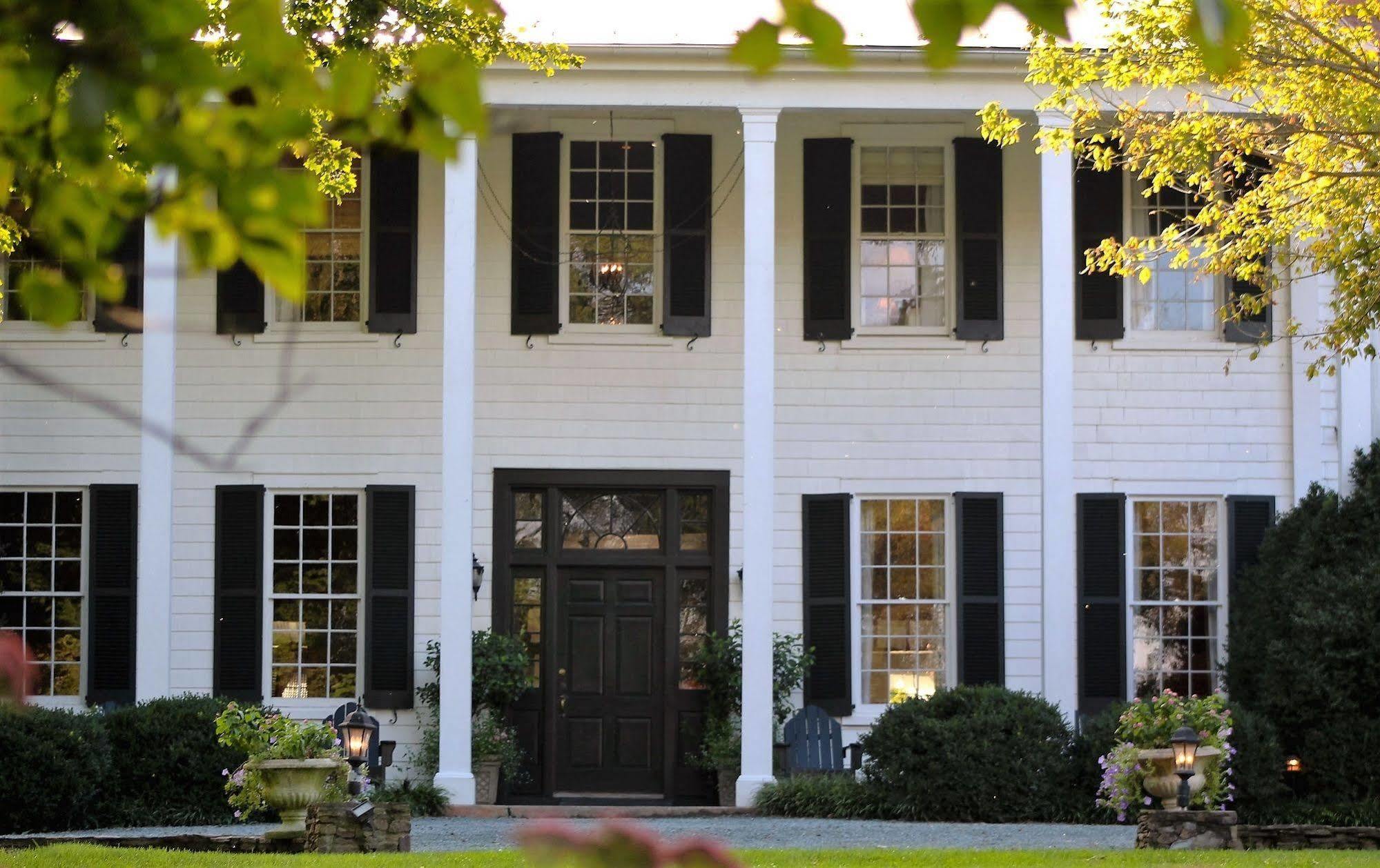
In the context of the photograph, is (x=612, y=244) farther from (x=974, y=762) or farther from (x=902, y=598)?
(x=974, y=762)

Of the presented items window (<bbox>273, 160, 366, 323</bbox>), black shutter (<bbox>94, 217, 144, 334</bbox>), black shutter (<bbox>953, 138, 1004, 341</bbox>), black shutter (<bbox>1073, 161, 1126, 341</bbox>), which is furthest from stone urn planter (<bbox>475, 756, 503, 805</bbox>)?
black shutter (<bbox>1073, 161, 1126, 341</bbox>)

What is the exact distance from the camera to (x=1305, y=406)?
51.7 ft

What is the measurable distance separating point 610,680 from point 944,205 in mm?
5264

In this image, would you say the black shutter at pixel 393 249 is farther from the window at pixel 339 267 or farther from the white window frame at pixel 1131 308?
the white window frame at pixel 1131 308

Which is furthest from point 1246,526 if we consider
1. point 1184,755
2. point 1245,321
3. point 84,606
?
point 84,606

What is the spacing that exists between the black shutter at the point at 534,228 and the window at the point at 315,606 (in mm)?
2279

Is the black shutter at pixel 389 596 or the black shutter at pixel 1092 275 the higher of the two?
the black shutter at pixel 1092 275

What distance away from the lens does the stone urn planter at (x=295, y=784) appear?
1181 centimetres

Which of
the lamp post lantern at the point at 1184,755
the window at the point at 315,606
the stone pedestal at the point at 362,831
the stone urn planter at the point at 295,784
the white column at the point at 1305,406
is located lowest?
the stone pedestal at the point at 362,831

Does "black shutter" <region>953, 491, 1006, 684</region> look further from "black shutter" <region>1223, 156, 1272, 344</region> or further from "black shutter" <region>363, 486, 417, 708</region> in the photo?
"black shutter" <region>363, 486, 417, 708</region>

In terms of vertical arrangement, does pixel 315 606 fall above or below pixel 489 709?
above

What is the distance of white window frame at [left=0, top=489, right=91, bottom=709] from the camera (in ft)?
49.9

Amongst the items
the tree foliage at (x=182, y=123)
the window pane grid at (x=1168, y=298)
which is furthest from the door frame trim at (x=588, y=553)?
the tree foliage at (x=182, y=123)

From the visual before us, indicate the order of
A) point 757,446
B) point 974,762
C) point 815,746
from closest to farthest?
point 974,762
point 757,446
point 815,746
